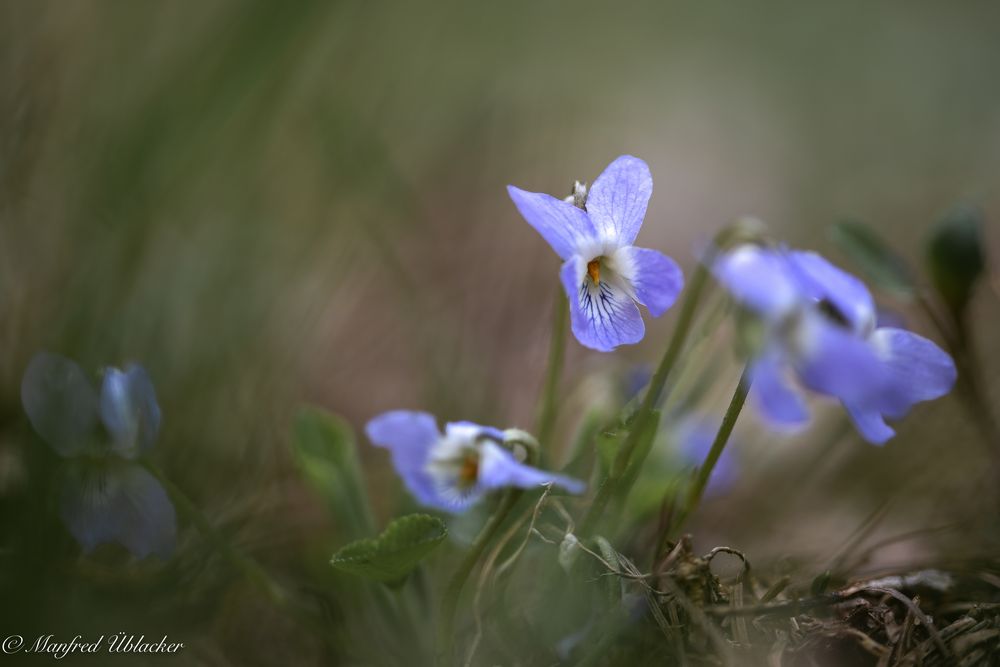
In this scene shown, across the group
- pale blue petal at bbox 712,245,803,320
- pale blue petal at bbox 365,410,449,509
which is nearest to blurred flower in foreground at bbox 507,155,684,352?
pale blue petal at bbox 712,245,803,320

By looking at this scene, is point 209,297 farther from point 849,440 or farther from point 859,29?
point 859,29

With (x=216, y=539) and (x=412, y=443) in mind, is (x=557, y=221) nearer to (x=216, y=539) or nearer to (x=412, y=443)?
(x=412, y=443)

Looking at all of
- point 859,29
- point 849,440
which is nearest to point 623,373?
point 849,440

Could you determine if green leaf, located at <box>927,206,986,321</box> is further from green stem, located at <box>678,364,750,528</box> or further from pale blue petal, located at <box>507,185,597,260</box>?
pale blue petal, located at <box>507,185,597,260</box>

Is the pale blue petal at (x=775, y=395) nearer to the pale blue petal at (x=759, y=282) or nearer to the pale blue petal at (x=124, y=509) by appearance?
the pale blue petal at (x=759, y=282)

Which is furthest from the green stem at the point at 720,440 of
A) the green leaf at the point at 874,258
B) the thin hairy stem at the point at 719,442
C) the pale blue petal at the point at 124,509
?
the pale blue petal at the point at 124,509

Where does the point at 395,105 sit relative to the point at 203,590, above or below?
above
